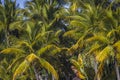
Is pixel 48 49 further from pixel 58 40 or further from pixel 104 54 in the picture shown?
pixel 104 54

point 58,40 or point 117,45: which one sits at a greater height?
point 117,45

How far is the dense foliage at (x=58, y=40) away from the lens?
96.2 ft

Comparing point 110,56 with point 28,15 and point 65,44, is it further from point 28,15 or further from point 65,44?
point 28,15

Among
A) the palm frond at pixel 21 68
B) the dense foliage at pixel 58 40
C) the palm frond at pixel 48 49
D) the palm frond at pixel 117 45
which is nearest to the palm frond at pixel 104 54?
the dense foliage at pixel 58 40

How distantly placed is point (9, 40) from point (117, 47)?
1295 cm

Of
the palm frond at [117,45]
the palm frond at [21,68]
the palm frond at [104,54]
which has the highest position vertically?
the palm frond at [117,45]

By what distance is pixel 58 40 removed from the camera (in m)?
35.2

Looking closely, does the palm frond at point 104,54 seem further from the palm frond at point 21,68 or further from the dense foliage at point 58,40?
the palm frond at point 21,68

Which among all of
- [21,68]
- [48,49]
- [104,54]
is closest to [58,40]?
[48,49]

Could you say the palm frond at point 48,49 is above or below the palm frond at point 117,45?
below

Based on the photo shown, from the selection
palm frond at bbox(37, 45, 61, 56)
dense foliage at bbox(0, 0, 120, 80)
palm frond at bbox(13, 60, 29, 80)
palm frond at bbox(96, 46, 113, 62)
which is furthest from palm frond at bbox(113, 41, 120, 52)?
palm frond at bbox(13, 60, 29, 80)

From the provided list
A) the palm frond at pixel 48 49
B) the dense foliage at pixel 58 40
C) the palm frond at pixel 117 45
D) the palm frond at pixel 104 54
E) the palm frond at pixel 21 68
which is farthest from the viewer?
the palm frond at pixel 48 49

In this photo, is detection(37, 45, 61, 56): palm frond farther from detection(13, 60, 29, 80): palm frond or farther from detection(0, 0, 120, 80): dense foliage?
detection(13, 60, 29, 80): palm frond

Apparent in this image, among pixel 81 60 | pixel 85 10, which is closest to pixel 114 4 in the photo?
pixel 85 10
